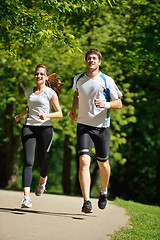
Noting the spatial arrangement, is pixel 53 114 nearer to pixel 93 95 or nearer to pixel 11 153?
pixel 93 95

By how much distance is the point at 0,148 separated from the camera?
894 inches

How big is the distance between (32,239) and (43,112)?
2.55 metres

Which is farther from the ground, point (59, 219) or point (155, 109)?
point (155, 109)

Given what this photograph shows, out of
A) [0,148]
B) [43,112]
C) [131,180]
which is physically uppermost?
[43,112]

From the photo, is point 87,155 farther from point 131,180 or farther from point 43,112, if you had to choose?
point 131,180

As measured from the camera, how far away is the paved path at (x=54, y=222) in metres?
4.52

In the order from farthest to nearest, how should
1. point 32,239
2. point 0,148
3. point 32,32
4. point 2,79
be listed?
point 0,148 < point 2,79 < point 32,32 < point 32,239

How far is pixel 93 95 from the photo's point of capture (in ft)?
19.5

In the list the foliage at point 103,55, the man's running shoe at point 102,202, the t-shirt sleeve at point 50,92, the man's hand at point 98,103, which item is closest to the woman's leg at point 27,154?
the t-shirt sleeve at point 50,92

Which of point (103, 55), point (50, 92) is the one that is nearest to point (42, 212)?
point (50, 92)

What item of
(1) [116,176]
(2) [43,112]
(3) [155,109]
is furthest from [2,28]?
(1) [116,176]

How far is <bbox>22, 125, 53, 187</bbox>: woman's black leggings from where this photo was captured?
6195mm

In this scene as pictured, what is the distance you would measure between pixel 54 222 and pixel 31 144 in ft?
4.71

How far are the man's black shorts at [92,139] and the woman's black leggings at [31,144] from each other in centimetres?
68
